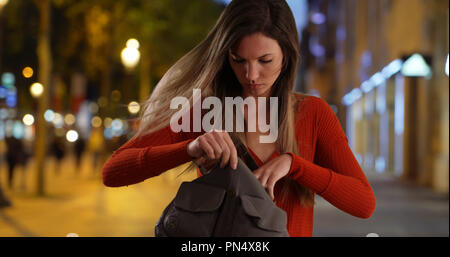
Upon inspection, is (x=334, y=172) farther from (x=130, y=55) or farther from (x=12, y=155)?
(x=130, y=55)

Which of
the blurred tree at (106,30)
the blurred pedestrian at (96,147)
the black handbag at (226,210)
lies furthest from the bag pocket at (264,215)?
the blurred pedestrian at (96,147)

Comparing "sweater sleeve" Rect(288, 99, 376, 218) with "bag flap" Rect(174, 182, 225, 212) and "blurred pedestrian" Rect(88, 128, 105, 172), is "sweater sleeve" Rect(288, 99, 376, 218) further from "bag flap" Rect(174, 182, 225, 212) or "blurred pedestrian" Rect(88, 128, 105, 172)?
"blurred pedestrian" Rect(88, 128, 105, 172)

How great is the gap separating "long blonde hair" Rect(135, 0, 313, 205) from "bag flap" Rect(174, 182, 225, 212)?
38 centimetres

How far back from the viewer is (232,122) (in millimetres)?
2371

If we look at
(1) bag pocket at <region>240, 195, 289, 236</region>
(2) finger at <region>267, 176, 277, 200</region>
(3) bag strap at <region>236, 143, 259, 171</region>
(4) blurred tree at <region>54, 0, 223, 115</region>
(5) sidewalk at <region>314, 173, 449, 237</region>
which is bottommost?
(5) sidewalk at <region>314, 173, 449, 237</region>

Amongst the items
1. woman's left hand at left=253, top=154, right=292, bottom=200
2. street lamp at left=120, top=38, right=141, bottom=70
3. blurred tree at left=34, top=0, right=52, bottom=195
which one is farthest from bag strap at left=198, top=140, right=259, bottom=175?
street lamp at left=120, top=38, right=141, bottom=70

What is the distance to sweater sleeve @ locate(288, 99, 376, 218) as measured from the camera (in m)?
2.10

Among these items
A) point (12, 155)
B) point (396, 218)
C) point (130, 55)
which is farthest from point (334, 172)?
point (130, 55)

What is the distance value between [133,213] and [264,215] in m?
13.8

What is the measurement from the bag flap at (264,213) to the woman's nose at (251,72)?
1.51ft

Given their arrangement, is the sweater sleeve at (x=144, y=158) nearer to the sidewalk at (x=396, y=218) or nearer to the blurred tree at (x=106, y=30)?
Answer: the sidewalk at (x=396, y=218)

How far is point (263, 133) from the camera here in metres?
2.39

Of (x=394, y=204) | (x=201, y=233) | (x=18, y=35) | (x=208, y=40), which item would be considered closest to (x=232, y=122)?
(x=208, y=40)

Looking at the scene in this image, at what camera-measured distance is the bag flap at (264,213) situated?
1853 millimetres
